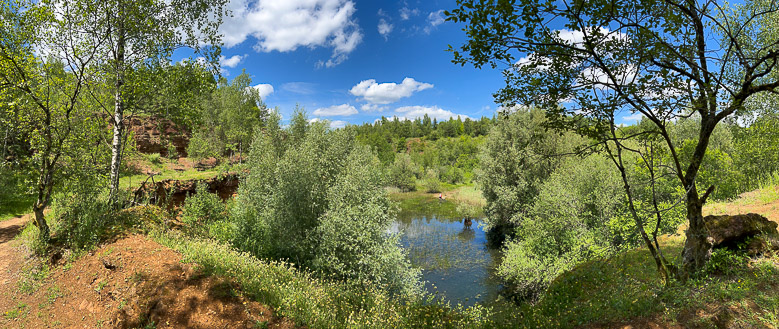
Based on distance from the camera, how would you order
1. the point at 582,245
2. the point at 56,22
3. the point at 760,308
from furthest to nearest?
the point at 582,245, the point at 56,22, the point at 760,308

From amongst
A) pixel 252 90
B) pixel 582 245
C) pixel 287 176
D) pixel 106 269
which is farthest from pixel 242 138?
pixel 582 245

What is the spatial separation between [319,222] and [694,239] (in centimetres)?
1343

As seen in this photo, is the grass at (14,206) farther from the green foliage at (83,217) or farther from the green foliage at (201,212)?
the green foliage at (201,212)

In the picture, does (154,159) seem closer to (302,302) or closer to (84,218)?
(84,218)

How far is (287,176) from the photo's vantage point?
15.8 m

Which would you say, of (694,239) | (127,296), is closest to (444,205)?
(694,239)

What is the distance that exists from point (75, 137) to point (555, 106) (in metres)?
13.8

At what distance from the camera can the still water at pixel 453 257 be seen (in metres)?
17.1

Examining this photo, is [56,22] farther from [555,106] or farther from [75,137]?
[555,106]

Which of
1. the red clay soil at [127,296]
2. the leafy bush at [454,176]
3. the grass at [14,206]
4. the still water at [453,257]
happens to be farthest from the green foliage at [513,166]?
the leafy bush at [454,176]

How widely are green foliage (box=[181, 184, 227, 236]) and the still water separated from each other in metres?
10.7

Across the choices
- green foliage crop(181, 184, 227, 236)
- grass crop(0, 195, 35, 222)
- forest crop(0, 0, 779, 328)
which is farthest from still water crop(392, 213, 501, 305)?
grass crop(0, 195, 35, 222)

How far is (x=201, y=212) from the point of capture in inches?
534

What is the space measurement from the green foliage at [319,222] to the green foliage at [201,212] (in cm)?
80
